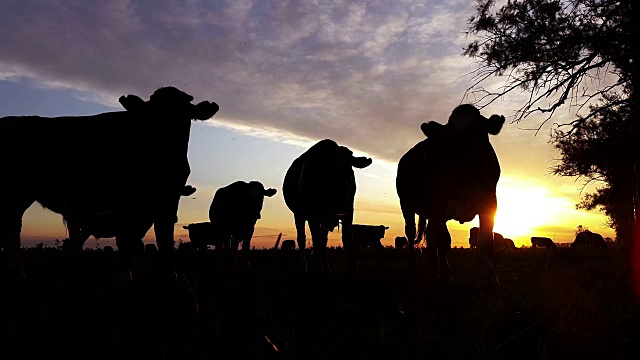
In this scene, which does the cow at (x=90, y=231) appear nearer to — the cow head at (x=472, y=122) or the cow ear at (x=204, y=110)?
the cow ear at (x=204, y=110)

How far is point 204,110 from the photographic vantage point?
809cm

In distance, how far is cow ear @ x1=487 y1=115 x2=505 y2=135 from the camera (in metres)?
8.85

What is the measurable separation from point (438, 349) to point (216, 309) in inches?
72.8

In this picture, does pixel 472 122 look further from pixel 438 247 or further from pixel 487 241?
pixel 438 247

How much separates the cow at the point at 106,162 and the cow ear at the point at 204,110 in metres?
0.05

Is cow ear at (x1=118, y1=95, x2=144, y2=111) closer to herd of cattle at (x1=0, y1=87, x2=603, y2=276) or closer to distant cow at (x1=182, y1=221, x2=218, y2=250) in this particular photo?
herd of cattle at (x1=0, y1=87, x2=603, y2=276)

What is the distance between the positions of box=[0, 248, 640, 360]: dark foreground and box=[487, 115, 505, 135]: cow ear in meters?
3.06

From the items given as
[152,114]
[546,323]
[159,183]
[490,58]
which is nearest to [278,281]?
[159,183]

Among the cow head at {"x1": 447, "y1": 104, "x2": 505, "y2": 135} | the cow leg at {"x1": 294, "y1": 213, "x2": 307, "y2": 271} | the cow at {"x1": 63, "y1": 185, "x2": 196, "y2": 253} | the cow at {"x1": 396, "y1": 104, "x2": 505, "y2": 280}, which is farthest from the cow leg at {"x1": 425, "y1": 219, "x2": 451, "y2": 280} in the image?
the cow at {"x1": 63, "y1": 185, "x2": 196, "y2": 253}

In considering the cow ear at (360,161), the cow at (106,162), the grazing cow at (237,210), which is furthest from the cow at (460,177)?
the grazing cow at (237,210)

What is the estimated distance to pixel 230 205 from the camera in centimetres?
1794

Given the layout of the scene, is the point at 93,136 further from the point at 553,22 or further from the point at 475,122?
the point at 553,22

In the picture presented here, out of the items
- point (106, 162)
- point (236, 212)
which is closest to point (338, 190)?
point (106, 162)

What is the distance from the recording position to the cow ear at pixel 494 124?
348 inches
